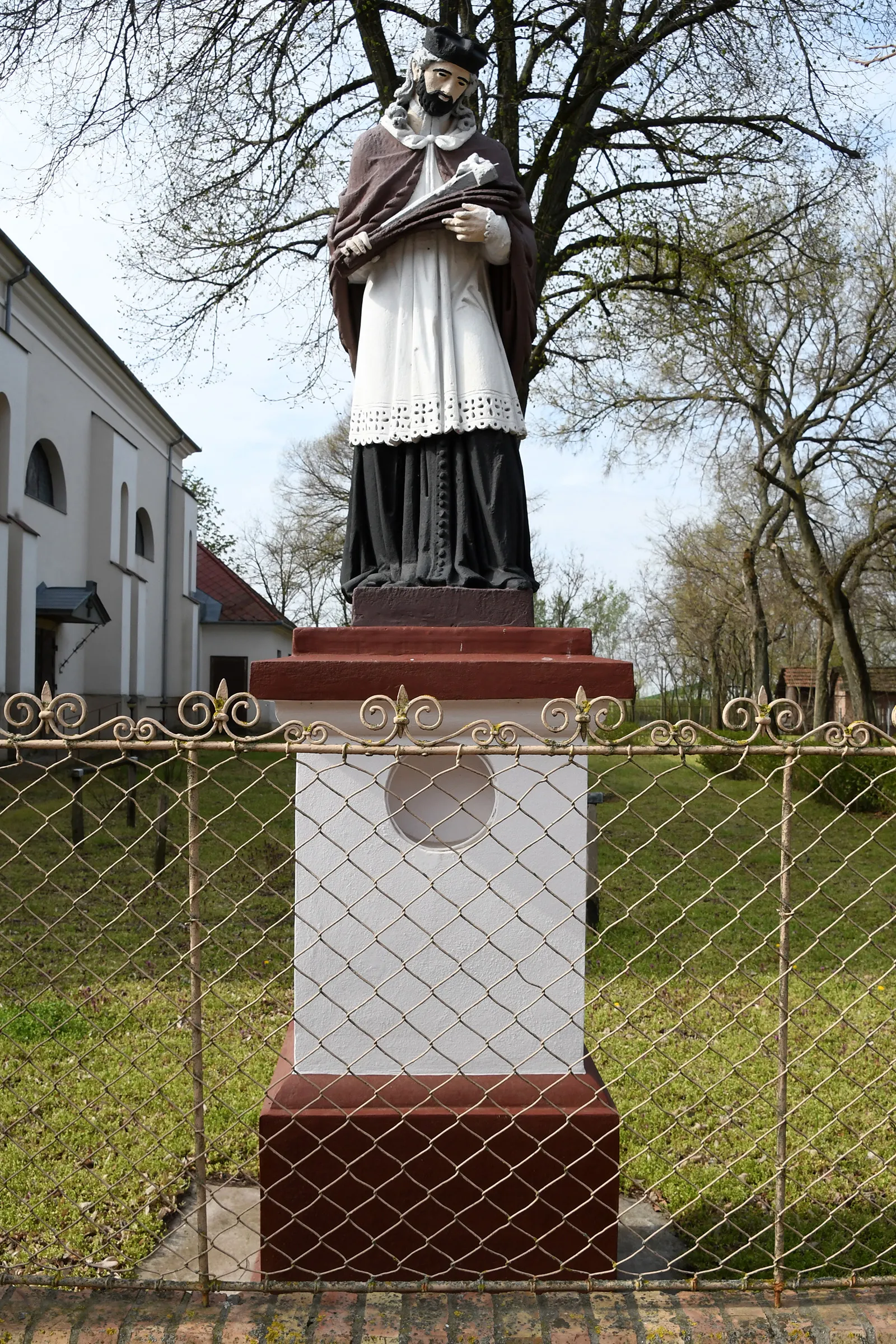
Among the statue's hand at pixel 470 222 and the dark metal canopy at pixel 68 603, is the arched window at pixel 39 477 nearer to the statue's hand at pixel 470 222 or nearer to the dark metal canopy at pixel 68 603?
the dark metal canopy at pixel 68 603

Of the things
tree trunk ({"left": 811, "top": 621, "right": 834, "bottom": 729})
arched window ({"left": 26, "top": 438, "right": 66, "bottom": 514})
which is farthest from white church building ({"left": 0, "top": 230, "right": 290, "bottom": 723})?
tree trunk ({"left": 811, "top": 621, "right": 834, "bottom": 729})

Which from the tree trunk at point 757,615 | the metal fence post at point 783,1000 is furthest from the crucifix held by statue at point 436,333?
the tree trunk at point 757,615

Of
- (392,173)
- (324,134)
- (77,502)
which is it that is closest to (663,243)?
(324,134)

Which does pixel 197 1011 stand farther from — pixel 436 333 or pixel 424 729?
pixel 436 333

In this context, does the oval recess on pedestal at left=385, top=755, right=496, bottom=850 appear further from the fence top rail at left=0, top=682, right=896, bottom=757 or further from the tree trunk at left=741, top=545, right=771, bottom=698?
the tree trunk at left=741, top=545, right=771, bottom=698

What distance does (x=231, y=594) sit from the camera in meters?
30.5

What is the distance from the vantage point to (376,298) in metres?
3.23

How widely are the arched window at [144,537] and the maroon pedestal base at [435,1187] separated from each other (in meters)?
22.5

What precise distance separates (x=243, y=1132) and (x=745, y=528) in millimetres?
24287

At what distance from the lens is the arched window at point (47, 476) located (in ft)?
58.5

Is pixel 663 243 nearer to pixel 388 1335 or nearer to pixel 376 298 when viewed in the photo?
pixel 376 298

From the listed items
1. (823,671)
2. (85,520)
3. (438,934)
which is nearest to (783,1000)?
(438,934)

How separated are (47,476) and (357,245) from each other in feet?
55.4

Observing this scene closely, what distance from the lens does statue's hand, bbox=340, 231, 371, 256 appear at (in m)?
3.09
